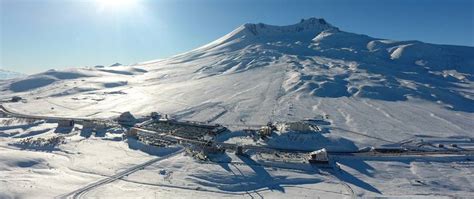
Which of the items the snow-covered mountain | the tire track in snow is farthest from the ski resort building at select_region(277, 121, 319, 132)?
the tire track in snow

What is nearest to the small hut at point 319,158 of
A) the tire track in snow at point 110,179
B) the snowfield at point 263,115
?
the snowfield at point 263,115

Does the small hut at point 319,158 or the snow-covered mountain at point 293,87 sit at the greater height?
the snow-covered mountain at point 293,87

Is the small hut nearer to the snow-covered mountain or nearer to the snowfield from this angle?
the snowfield

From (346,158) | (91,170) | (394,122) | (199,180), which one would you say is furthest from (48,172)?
(394,122)

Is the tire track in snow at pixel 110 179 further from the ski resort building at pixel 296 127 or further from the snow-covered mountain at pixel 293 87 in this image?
the snow-covered mountain at pixel 293 87

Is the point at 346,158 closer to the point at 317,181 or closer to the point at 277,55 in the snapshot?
the point at 317,181

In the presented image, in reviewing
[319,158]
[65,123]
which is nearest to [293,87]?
[65,123]
